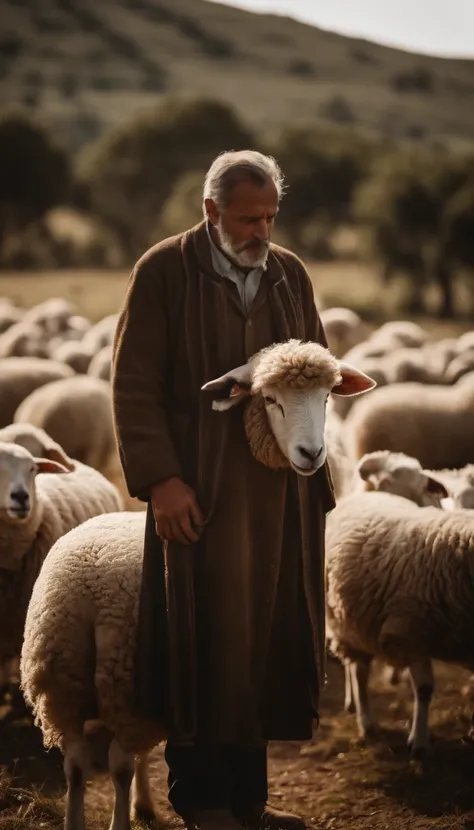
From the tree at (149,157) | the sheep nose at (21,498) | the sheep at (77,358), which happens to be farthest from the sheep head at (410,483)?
the tree at (149,157)

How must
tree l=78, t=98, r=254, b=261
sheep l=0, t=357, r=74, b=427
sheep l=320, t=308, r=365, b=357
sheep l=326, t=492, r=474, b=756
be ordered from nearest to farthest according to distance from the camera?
sheep l=326, t=492, r=474, b=756
sheep l=0, t=357, r=74, b=427
sheep l=320, t=308, r=365, b=357
tree l=78, t=98, r=254, b=261

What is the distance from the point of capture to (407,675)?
6152mm

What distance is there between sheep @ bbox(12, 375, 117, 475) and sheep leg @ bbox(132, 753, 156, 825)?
5257 mm

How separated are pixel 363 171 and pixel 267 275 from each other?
1565 inches

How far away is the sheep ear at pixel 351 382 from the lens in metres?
3.67

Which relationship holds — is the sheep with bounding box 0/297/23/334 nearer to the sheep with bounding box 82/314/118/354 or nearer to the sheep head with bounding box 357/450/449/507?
the sheep with bounding box 82/314/118/354

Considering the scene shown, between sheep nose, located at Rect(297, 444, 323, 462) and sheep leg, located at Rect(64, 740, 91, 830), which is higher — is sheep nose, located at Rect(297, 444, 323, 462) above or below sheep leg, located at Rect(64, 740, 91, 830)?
above

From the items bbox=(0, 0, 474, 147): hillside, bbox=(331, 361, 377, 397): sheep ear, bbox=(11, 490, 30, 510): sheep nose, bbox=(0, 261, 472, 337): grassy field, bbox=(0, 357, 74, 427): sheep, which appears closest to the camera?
bbox=(331, 361, 377, 397): sheep ear

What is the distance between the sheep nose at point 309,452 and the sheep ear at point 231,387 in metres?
0.28

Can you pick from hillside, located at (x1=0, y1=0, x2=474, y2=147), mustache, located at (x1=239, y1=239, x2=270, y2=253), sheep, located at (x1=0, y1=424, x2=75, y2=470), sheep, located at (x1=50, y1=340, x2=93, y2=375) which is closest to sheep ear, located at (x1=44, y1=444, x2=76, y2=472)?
sheep, located at (x1=0, y1=424, x2=75, y2=470)

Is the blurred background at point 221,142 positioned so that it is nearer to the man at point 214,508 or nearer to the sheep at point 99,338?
the sheep at point 99,338

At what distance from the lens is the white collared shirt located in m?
3.64

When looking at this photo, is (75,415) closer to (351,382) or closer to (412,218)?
(351,382)

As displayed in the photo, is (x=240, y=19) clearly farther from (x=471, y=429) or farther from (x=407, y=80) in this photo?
(x=471, y=429)
